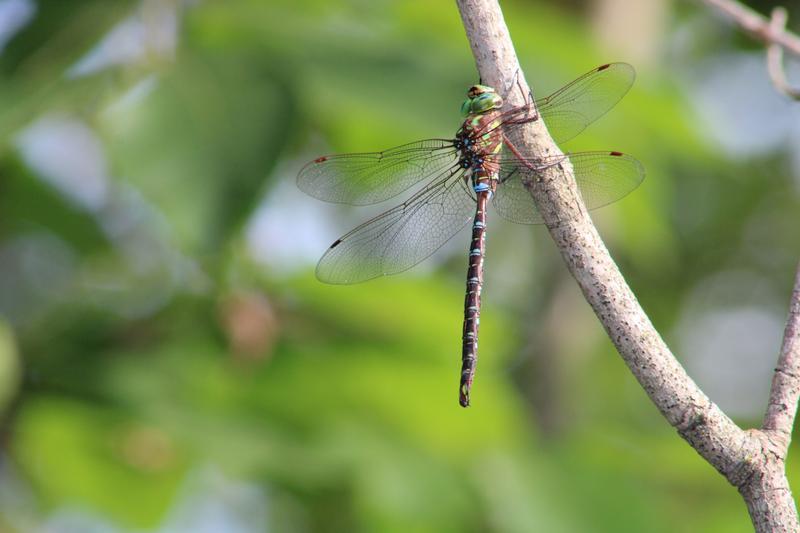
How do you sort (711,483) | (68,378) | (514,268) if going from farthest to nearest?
(514,268)
(711,483)
(68,378)

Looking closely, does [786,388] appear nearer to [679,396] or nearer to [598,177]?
[679,396]

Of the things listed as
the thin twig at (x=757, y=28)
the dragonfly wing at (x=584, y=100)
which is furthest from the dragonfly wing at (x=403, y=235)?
the thin twig at (x=757, y=28)

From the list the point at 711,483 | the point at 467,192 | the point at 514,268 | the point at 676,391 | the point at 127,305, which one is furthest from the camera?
the point at 514,268

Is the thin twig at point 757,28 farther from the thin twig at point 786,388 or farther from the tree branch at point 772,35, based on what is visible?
the thin twig at point 786,388

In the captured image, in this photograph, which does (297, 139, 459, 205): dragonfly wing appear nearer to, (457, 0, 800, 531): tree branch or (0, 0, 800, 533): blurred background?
(0, 0, 800, 533): blurred background

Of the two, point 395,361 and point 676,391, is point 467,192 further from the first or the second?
point 676,391

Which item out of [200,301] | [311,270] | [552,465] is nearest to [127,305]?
[200,301]
